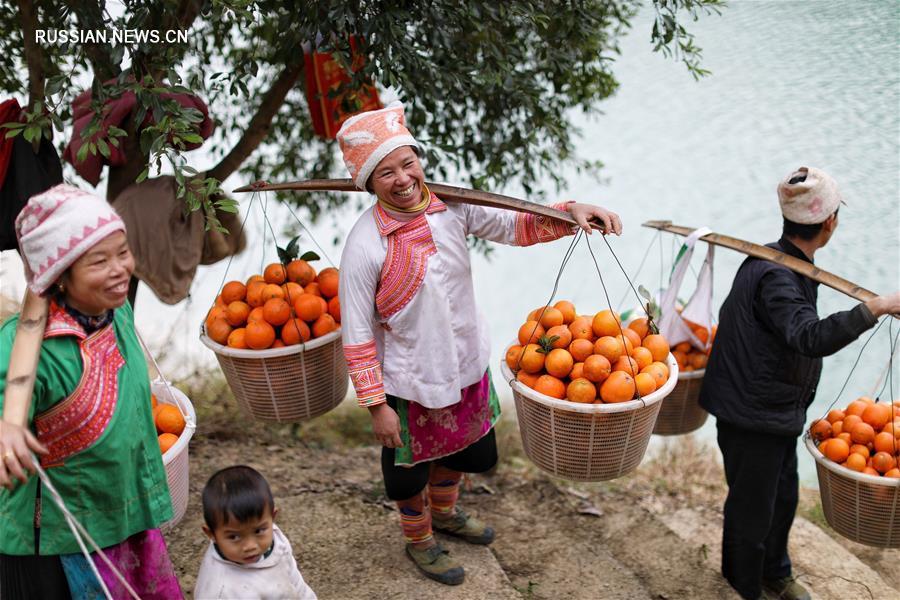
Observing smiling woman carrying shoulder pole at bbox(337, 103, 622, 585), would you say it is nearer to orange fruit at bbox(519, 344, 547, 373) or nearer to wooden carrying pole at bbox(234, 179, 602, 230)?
wooden carrying pole at bbox(234, 179, 602, 230)

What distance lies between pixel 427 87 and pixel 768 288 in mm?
1567

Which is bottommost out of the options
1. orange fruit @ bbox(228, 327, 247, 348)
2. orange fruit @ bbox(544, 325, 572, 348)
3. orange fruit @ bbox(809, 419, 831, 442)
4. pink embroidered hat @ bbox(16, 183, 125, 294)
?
orange fruit @ bbox(809, 419, 831, 442)

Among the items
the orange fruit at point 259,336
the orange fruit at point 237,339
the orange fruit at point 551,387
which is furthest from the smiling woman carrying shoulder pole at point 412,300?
the orange fruit at point 237,339

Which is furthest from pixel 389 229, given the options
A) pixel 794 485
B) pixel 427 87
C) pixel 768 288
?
pixel 794 485

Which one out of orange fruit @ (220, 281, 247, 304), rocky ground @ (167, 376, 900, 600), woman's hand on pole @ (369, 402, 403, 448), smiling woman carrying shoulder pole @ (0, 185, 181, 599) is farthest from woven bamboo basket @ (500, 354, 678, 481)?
smiling woman carrying shoulder pole @ (0, 185, 181, 599)

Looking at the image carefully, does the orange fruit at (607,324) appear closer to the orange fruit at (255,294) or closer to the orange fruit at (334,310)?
the orange fruit at (334,310)

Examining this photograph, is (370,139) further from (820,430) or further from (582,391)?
(820,430)

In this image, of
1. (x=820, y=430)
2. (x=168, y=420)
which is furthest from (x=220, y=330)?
(x=820, y=430)

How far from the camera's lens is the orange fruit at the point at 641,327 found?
315 centimetres

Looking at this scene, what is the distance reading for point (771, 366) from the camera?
10.2ft

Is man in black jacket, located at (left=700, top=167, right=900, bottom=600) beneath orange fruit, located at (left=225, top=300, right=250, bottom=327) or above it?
beneath

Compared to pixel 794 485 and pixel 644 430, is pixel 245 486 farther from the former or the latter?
pixel 794 485

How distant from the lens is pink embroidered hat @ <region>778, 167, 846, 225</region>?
2951 mm

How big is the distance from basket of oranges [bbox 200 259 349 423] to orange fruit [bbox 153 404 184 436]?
0.41 metres
